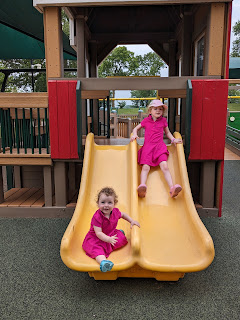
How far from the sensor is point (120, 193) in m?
3.87

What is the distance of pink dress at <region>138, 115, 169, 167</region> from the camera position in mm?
4152

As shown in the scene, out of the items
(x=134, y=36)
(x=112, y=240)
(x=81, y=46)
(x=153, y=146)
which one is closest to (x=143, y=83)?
(x=153, y=146)

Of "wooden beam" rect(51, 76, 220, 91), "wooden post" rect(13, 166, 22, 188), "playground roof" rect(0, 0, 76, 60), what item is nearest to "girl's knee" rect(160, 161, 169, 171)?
"wooden beam" rect(51, 76, 220, 91)

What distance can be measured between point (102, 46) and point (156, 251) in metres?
6.48

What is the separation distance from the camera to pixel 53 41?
4.38 meters

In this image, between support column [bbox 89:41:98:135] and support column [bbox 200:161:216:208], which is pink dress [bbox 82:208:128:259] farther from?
support column [bbox 89:41:98:135]

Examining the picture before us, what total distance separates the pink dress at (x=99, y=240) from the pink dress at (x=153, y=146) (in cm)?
132

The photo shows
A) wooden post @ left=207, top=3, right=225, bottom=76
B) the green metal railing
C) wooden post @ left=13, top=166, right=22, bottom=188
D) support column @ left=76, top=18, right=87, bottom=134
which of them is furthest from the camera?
support column @ left=76, top=18, right=87, bottom=134

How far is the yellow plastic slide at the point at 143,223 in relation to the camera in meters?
2.74

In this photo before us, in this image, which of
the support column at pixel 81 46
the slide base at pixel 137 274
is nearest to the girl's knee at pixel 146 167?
the slide base at pixel 137 274

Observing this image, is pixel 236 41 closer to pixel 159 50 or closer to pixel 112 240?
pixel 159 50

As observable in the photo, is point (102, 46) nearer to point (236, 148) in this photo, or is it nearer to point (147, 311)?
point (236, 148)

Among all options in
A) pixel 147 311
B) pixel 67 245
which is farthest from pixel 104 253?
pixel 147 311

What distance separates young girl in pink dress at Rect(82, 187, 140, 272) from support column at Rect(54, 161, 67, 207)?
6.07 feet
